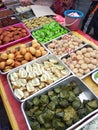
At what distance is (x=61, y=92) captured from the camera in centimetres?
120

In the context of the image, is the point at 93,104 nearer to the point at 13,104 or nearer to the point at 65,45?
the point at 13,104

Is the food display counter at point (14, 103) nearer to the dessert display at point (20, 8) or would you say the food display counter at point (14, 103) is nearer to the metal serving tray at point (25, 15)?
the metal serving tray at point (25, 15)

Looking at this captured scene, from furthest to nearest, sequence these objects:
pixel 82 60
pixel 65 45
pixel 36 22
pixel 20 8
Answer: pixel 20 8
pixel 36 22
pixel 65 45
pixel 82 60

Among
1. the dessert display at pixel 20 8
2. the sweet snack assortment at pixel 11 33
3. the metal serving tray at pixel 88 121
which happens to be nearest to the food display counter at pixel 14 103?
the metal serving tray at pixel 88 121

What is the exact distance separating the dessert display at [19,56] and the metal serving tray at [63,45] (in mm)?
90

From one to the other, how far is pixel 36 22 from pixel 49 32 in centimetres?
27

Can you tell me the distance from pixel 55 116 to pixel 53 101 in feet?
0.32

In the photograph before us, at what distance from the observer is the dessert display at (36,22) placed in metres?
1.98

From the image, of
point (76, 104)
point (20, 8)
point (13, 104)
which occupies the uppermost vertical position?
point (20, 8)

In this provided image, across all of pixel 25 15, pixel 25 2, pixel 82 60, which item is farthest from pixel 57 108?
pixel 25 2

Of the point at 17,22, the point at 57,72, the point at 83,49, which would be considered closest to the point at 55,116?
the point at 57,72

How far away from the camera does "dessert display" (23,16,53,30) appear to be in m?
1.98

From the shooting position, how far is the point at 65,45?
64.5 inches

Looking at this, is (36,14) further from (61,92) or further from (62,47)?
(61,92)
